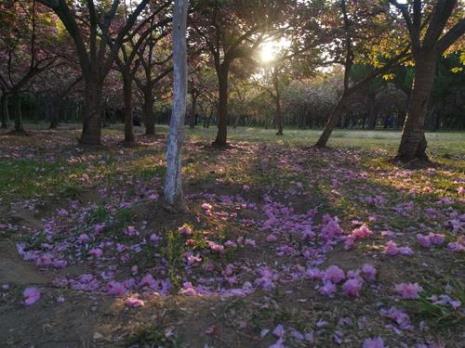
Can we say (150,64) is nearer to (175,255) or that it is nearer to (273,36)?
(273,36)

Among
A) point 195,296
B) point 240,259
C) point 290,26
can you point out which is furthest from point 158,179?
point 290,26

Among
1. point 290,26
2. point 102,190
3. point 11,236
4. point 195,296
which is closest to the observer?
point 195,296

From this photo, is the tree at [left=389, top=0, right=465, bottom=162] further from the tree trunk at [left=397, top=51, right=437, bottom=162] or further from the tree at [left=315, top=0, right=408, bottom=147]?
the tree at [left=315, top=0, right=408, bottom=147]

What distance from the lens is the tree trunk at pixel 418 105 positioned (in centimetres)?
1273

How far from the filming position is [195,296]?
4.34 m

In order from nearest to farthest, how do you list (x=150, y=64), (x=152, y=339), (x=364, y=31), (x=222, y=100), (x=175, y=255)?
(x=152, y=339) < (x=175, y=255) < (x=364, y=31) < (x=222, y=100) < (x=150, y=64)

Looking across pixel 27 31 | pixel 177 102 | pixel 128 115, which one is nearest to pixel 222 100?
pixel 128 115

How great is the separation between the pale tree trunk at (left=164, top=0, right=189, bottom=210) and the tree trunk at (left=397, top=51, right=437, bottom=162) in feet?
29.1

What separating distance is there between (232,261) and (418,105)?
9.48 meters

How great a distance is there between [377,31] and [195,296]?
1640 centimetres

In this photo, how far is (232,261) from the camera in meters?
5.66

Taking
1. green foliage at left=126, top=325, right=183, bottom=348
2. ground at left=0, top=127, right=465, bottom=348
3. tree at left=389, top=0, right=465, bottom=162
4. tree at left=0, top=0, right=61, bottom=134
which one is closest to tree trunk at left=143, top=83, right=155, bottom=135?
tree at left=0, top=0, right=61, bottom=134

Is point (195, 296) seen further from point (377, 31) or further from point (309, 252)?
point (377, 31)

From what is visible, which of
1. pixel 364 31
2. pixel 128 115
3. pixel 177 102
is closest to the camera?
pixel 177 102
